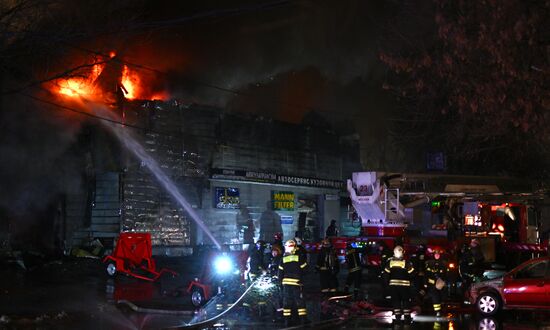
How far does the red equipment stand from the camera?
17.3 meters

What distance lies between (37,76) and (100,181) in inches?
171

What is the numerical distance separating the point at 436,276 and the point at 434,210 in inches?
268

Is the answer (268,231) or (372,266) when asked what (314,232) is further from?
(372,266)

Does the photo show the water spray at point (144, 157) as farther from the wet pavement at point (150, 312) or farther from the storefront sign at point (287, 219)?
the wet pavement at point (150, 312)

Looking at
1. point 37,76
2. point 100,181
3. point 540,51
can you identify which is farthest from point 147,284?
point 540,51

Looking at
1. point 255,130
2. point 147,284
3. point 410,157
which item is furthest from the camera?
point 410,157

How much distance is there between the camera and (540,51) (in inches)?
443

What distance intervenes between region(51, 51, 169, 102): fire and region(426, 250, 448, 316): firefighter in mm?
13076

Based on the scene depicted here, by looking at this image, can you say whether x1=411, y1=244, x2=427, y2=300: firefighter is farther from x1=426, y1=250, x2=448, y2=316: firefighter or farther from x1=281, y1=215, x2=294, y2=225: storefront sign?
x1=281, y1=215, x2=294, y2=225: storefront sign

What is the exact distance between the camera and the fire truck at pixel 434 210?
17672mm

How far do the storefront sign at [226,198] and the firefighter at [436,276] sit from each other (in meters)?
11.7

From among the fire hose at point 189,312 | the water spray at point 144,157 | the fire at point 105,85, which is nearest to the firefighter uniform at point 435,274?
the fire hose at point 189,312

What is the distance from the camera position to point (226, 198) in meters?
24.7

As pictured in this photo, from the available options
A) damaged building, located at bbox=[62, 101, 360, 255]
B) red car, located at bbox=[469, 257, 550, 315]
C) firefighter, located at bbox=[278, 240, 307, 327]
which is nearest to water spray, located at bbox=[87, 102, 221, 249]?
damaged building, located at bbox=[62, 101, 360, 255]
